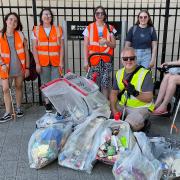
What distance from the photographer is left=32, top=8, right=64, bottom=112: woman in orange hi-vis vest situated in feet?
15.5

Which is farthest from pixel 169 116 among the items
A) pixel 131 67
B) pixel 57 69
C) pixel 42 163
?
pixel 42 163

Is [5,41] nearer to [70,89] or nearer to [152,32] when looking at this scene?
[70,89]

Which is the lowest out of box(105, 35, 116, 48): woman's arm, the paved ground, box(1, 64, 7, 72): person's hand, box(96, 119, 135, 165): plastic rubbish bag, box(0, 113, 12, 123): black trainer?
the paved ground

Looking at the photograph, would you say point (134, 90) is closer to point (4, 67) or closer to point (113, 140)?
point (113, 140)

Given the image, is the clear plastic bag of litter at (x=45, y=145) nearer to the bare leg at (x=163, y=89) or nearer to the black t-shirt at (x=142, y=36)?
the bare leg at (x=163, y=89)

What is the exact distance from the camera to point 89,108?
12.5 feet

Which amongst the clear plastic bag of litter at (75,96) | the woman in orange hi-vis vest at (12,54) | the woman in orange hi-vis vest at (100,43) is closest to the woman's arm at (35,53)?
the woman in orange hi-vis vest at (12,54)

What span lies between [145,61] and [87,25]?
3.81 ft

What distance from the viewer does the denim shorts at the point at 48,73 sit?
193 inches

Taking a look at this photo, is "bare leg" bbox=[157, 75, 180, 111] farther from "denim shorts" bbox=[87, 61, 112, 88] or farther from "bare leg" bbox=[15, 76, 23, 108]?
"bare leg" bbox=[15, 76, 23, 108]

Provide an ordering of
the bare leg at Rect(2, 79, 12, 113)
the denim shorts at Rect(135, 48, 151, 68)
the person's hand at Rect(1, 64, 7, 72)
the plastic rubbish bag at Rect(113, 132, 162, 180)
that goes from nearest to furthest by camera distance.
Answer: the plastic rubbish bag at Rect(113, 132, 162, 180)
the person's hand at Rect(1, 64, 7, 72)
the bare leg at Rect(2, 79, 12, 113)
the denim shorts at Rect(135, 48, 151, 68)

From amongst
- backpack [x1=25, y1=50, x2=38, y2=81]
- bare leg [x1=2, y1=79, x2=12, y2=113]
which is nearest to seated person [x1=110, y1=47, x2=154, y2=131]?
backpack [x1=25, y1=50, x2=38, y2=81]

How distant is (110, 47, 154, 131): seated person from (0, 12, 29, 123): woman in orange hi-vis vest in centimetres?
155

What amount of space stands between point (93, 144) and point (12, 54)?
2.01 m
